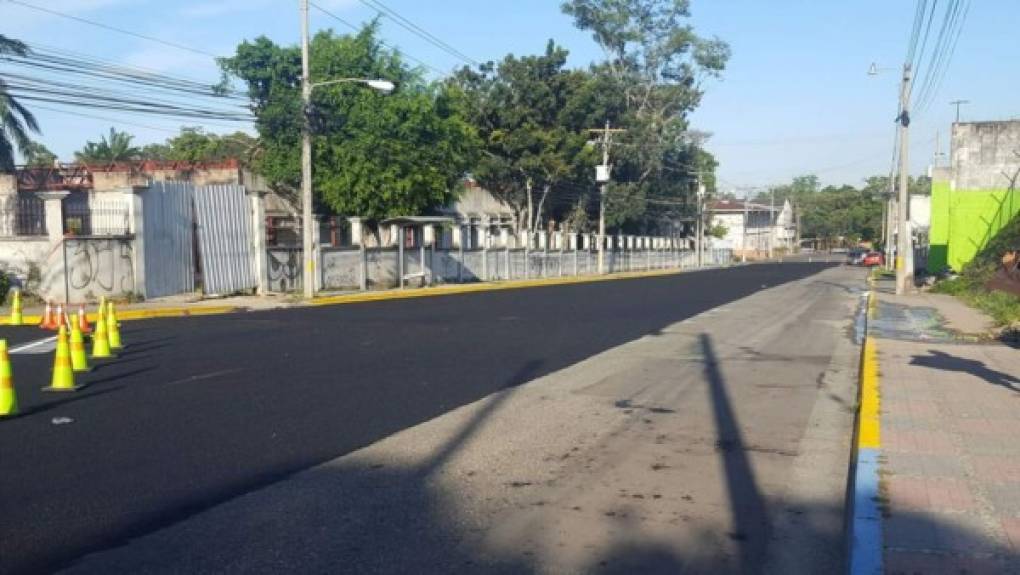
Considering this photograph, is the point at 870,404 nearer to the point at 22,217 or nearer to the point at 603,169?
the point at 22,217

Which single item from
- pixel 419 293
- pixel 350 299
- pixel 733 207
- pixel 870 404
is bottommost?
pixel 419 293

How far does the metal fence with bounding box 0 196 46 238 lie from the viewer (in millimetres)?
26086

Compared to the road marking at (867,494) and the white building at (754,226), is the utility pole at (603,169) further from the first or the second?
the white building at (754,226)

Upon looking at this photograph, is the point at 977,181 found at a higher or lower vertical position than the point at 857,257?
higher

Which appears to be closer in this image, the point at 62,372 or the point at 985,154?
the point at 62,372

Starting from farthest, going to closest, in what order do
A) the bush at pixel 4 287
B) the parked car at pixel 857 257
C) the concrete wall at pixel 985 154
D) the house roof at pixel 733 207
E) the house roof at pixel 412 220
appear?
the house roof at pixel 733 207
the parked car at pixel 857 257
the concrete wall at pixel 985 154
the house roof at pixel 412 220
the bush at pixel 4 287

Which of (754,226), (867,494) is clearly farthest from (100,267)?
(754,226)

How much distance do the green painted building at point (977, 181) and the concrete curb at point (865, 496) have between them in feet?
115

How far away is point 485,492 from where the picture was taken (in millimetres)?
6781

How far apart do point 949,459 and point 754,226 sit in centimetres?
14280

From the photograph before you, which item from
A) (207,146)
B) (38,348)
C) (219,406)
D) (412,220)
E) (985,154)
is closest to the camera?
(219,406)

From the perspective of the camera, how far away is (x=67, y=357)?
1070 centimetres

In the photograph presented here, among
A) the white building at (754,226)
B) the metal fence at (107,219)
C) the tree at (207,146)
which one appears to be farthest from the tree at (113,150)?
the white building at (754,226)

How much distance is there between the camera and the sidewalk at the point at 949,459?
199 inches
